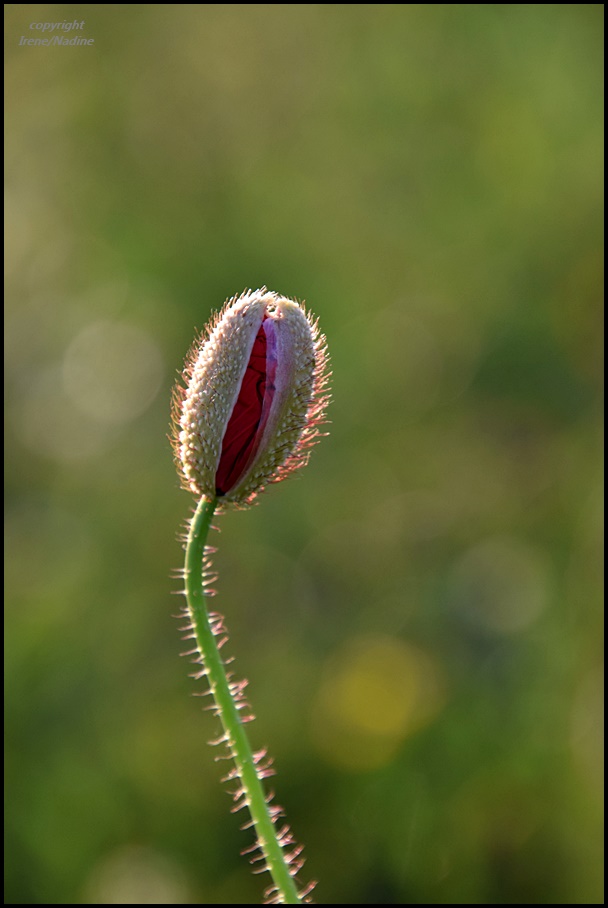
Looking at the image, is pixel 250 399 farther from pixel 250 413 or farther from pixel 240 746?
pixel 240 746

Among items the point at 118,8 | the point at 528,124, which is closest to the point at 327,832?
the point at 528,124

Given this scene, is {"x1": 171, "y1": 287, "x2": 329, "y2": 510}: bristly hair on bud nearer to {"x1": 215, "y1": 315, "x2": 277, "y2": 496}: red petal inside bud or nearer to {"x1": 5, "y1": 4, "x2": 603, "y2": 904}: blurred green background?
{"x1": 215, "y1": 315, "x2": 277, "y2": 496}: red petal inside bud

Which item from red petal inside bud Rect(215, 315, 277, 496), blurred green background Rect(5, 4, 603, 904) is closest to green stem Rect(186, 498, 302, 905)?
red petal inside bud Rect(215, 315, 277, 496)

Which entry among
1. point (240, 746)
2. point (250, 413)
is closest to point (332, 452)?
point (250, 413)

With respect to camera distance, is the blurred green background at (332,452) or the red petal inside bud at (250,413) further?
the blurred green background at (332,452)

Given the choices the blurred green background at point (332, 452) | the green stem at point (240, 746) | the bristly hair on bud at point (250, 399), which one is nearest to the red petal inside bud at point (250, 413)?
the bristly hair on bud at point (250, 399)

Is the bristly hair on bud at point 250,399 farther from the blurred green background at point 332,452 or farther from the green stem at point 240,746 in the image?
the blurred green background at point 332,452

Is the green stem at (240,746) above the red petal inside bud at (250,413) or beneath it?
beneath

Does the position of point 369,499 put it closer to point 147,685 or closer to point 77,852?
point 147,685
